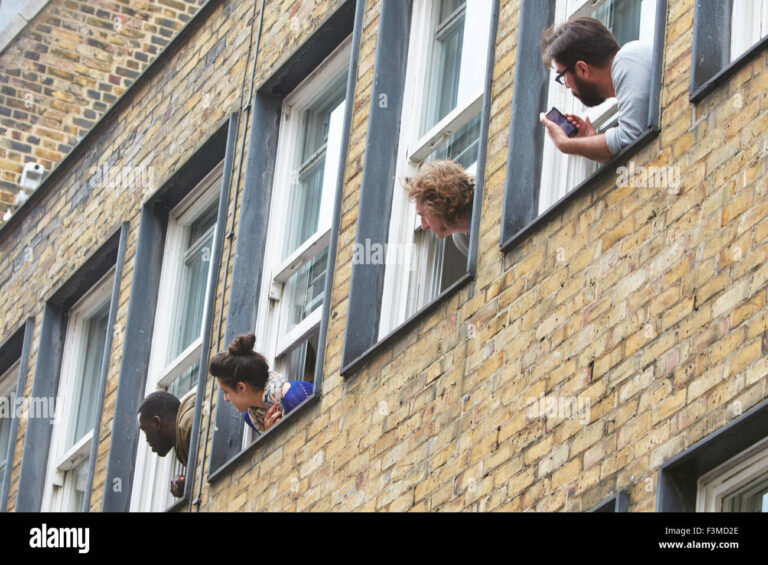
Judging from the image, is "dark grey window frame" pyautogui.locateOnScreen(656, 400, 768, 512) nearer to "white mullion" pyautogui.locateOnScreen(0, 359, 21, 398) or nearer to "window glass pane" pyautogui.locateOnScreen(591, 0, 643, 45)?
"window glass pane" pyautogui.locateOnScreen(591, 0, 643, 45)

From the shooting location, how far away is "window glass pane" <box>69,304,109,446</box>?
16.3m

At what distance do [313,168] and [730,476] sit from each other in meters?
5.80

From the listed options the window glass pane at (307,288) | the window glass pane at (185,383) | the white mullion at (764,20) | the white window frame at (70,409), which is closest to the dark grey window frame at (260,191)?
the window glass pane at (307,288)

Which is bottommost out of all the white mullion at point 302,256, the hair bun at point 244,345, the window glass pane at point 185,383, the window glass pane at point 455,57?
the hair bun at point 244,345

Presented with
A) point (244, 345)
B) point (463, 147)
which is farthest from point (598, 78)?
point (244, 345)

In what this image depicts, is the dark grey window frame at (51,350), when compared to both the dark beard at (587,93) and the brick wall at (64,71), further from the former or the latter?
the dark beard at (587,93)

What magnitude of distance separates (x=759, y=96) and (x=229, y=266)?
223 inches

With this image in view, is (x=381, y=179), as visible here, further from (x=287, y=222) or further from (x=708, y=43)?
(x=708, y=43)

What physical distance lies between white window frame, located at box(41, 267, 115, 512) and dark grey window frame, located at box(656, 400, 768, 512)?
7873mm
